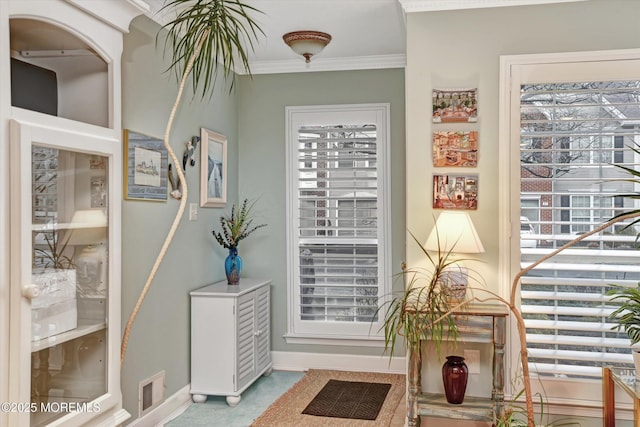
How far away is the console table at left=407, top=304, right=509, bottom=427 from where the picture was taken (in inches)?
123

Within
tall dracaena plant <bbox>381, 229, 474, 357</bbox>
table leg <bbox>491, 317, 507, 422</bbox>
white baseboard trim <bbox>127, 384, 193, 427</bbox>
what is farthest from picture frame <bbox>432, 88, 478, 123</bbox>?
white baseboard trim <bbox>127, 384, 193, 427</bbox>

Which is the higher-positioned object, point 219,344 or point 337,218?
point 337,218

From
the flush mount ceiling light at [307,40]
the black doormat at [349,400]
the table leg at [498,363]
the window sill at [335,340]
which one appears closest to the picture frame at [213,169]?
the flush mount ceiling light at [307,40]

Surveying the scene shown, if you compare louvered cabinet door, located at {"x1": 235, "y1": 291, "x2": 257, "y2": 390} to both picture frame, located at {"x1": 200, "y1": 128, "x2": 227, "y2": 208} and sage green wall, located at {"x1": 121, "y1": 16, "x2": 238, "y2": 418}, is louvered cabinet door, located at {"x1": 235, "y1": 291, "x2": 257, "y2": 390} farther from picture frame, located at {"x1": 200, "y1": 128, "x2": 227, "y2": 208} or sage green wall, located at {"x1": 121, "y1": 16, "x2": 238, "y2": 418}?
picture frame, located at {"x1": 200, "y1": 128, "x2": 227, "y2": 208}

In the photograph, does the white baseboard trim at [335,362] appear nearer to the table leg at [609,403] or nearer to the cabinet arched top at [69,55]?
the table leg at [609,403]

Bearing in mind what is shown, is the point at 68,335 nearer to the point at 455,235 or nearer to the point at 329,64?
the point at 455,235

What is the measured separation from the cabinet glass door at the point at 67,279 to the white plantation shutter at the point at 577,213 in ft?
7.57

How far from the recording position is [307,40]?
413 centimetres

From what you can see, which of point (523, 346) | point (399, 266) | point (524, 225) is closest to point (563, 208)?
point (524, 225)

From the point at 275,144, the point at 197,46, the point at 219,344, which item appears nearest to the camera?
the point at 197,46

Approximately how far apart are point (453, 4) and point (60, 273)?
2618 mm

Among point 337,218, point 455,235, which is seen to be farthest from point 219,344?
point 455,235

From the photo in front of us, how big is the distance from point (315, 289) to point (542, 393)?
7.26 feet

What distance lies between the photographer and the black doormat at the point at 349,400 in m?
4.05
